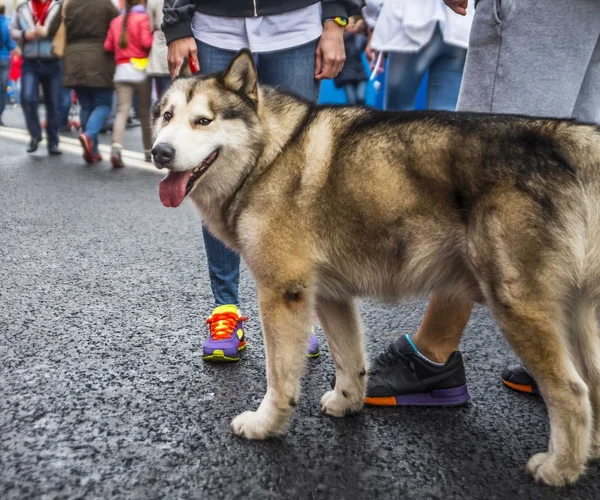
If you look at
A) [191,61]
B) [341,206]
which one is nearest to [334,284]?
[341,206]

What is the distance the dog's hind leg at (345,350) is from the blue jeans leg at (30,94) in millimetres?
8044

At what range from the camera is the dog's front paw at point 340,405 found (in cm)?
242

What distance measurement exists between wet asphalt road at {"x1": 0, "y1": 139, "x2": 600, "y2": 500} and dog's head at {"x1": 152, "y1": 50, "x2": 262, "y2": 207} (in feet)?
2.62

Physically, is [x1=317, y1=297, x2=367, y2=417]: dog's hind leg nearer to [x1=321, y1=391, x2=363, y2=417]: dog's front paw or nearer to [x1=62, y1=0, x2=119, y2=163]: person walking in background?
[x1=321, y1=391, x2=363, y2=417]: dog's front paw

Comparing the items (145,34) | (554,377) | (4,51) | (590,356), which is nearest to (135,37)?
(145,34)

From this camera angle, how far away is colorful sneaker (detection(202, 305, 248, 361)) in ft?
9.27

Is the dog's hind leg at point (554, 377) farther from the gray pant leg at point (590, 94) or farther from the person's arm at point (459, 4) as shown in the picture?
the person's arm at point (459, 4)

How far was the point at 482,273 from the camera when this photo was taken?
197 centimetres

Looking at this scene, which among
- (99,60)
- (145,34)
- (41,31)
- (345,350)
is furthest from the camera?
(41,31)

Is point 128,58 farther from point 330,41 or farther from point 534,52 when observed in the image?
point 534,52

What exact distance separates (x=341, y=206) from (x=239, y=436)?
862mm

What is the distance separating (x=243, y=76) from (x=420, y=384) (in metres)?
1.34

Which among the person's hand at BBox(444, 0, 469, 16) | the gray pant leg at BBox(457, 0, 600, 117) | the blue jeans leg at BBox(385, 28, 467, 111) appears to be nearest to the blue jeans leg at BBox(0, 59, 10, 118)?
the blue jeans leg at BBox(385, 28, 467, 111)

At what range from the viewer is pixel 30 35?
28.6 ft
